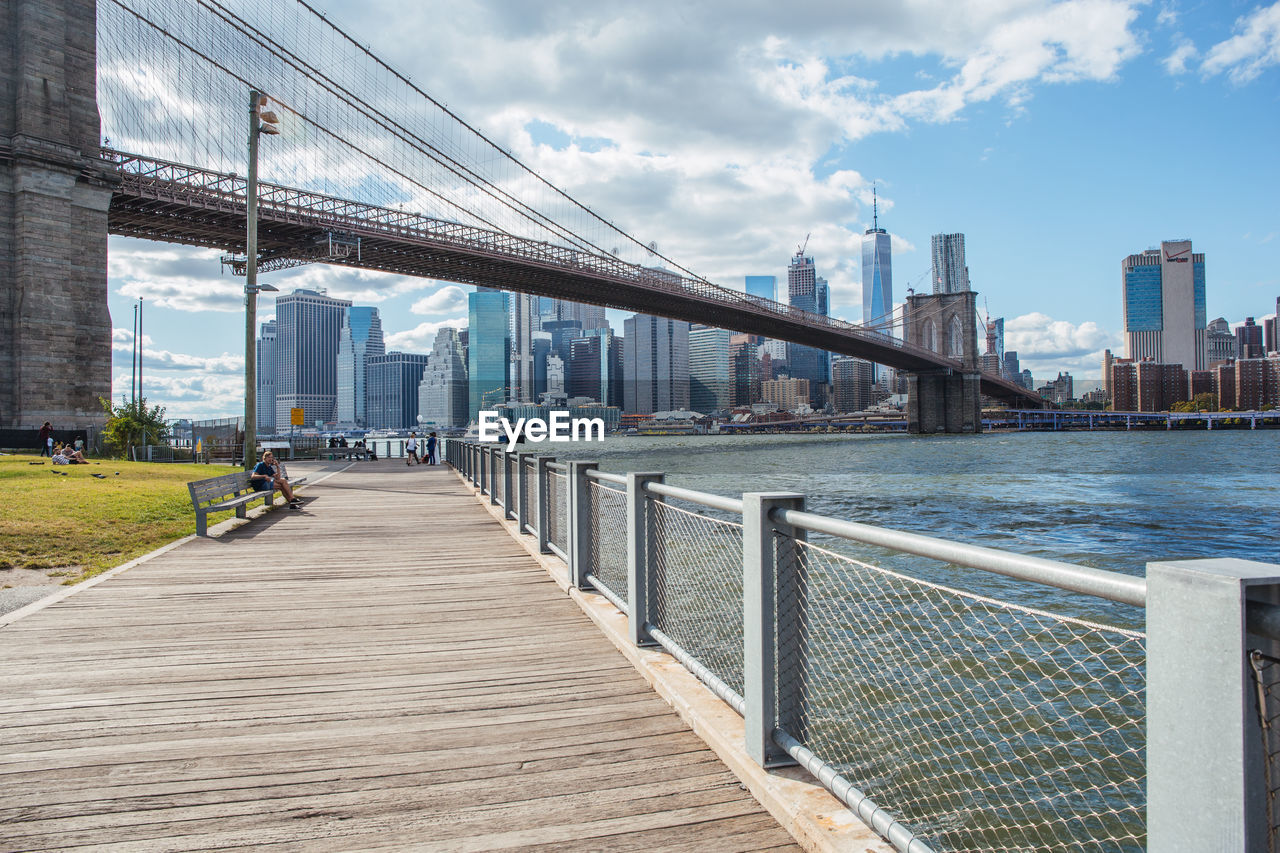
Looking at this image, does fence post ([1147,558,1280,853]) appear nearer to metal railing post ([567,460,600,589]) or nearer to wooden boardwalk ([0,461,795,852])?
wooden boardwalk ([0,461,795,852])

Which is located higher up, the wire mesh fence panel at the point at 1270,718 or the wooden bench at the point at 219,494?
the wire mesh fence panel at the point at 1270,718

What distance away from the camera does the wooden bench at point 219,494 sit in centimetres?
872

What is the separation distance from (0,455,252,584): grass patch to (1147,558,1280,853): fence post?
304 inches

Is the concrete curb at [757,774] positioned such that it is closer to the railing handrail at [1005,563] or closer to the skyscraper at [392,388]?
the railing handrail at [1005,563]

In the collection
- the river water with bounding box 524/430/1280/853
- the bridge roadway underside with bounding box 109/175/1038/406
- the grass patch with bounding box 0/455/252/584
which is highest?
the bridge roadway underside with bounding box 109/175/1038/406

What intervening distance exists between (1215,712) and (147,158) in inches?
1497

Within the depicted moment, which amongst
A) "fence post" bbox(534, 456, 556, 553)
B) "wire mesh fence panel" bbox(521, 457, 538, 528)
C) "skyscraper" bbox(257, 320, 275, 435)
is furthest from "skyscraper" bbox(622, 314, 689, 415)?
"fence post" bbox(534, 456, 556, 553)

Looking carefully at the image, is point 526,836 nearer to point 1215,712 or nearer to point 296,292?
point 1215,712

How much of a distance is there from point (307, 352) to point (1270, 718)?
131037 mm

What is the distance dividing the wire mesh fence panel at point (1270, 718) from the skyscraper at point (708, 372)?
121352 mm

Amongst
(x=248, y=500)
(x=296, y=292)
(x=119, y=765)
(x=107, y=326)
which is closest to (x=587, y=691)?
(x=119, y=765)

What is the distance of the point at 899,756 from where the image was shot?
469 centimetres

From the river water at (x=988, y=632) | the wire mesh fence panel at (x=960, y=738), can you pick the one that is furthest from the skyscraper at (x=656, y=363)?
the wire mesh fence panel at (x=960, y=738)

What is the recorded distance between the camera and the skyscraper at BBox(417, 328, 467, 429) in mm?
104562
